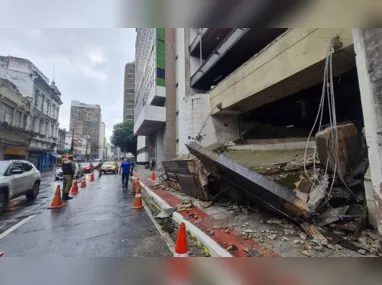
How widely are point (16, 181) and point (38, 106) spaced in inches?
910

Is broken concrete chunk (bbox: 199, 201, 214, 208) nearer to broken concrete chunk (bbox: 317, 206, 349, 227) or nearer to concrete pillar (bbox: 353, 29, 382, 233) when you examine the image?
broken concrete chunk (bbox: 317, 206, 349, 227)

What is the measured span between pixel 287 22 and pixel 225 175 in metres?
3.30

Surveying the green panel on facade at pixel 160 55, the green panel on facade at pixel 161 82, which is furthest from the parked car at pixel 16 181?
the green panel on facade at pixel 160 55

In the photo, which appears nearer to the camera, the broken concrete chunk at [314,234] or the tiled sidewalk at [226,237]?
the tiled sidewalk at [226,237]

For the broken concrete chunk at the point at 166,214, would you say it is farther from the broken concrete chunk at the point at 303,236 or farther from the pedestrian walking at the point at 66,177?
the pedestrian walking at the point at 66,177

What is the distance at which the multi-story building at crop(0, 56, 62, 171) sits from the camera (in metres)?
20.1

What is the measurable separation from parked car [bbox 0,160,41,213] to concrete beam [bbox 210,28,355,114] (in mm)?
8798

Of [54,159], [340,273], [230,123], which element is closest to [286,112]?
[230,123]

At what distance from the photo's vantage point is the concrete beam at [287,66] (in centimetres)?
468

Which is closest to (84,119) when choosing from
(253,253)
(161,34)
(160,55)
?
(160,55)

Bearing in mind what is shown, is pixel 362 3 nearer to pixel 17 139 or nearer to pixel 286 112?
pixel 286 112

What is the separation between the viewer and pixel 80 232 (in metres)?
4.10

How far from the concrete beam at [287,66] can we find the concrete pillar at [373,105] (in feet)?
3.36

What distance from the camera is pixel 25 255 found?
307 cm
